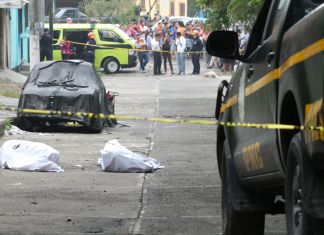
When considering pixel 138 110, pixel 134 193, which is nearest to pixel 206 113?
pixel 138 110

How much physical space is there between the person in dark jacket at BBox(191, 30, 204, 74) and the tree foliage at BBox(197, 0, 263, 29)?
61.8ft

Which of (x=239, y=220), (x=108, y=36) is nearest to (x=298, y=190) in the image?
(x=239, y=220)

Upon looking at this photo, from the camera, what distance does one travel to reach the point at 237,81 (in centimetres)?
728

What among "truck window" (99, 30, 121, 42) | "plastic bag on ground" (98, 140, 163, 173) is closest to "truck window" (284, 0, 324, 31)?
"plastic bag on ground" (98, 140, 163, 173)

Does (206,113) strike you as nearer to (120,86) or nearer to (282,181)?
(120,86)

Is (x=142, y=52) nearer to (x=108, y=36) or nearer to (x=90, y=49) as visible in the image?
(x=108, y=36)

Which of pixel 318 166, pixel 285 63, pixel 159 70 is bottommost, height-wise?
pixel 159 70

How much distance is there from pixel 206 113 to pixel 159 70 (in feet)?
54.3

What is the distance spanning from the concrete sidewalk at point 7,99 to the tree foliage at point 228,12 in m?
4.60

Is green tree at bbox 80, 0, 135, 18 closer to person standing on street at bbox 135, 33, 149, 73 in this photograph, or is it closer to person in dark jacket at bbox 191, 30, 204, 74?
person standing on street at bbox 135, 33, 149, 73

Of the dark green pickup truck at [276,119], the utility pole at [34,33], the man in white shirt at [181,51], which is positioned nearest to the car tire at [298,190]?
the dark green pickup truck at [276,119]

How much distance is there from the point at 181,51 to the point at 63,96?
20.6m

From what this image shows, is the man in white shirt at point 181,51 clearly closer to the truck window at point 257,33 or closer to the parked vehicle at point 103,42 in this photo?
the parked vehicle at point 103,42

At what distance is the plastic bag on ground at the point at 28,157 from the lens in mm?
13203
